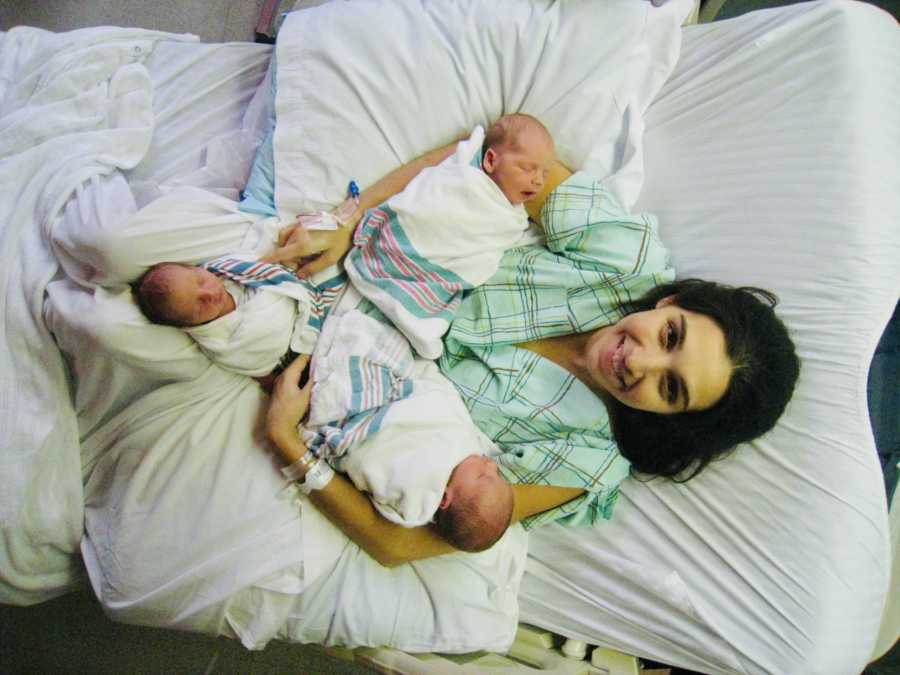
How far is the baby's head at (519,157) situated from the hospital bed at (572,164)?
0.34ft

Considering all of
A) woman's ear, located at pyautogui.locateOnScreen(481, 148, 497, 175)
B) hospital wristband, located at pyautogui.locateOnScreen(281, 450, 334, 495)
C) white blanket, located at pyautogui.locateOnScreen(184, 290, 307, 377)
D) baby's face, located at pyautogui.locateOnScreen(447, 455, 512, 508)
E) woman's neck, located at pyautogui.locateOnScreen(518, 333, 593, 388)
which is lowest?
hospital wristband, located at pyautogui.locateOnScreen(281, 450, 334, 495)

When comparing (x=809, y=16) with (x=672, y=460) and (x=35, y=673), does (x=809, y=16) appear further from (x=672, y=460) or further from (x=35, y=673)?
(x=35, y=673)

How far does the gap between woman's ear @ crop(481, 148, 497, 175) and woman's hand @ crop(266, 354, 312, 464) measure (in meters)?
0.53

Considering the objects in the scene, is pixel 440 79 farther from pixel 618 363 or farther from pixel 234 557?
pixel 234 557

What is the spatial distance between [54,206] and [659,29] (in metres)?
1.25

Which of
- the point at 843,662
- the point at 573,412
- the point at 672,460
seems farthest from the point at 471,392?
the point at 843,662

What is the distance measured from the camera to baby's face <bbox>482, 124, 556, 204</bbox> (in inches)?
44.4

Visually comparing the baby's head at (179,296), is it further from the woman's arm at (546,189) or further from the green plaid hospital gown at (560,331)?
the woman's arm at (546,189)

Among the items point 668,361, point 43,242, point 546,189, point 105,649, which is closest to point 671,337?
point 668,361

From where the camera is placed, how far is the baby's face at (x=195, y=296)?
94cm

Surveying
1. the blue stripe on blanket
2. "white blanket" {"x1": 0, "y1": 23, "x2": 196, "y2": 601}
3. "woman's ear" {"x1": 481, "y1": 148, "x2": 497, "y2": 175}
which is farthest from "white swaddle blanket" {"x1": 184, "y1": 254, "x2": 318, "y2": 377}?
"woman's ear" {"x1": 481, "y1": 148, "x2": 497, "y2": 175}

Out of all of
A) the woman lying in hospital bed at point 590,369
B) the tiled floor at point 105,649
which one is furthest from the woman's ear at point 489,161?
the tiled floor at point 105,649

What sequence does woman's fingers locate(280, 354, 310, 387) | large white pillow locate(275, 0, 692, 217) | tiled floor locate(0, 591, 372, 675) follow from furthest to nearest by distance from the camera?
tiled floor locate(0, 591, 372, 675)
large white pillow locate(275, 0, 692, 217)
woman's fingers locate(280, 354, 310, 387)

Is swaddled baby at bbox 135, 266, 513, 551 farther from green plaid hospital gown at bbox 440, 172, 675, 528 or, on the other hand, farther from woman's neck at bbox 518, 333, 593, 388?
woman's neck at bbox 518, 333, 593, 388
